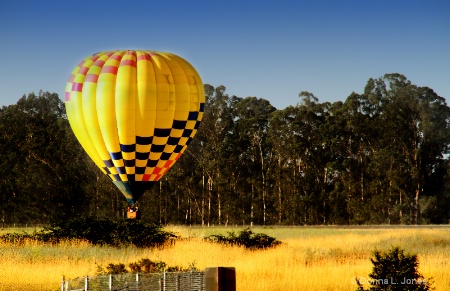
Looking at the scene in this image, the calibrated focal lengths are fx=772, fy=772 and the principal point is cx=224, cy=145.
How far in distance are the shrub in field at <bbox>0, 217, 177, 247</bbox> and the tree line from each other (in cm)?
2915

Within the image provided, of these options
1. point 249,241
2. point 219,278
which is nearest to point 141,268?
point 219,278

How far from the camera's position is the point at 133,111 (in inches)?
1270

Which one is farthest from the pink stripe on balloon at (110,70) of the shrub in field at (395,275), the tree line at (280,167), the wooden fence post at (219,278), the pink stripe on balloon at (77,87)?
the tree line at (280,167)

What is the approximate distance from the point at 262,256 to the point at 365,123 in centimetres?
4866

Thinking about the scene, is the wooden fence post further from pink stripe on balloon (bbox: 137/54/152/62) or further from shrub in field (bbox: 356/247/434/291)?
pink stripe on balloon (bbox: 137/54/152/62)

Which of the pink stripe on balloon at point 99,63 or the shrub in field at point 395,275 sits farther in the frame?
the pink stripe on balloon at point 99,63

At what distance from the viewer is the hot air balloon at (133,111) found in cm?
3225

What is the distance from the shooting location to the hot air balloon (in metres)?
32.2

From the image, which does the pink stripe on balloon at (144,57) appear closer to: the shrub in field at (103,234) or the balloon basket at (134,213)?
the balloon basket at (134,213)

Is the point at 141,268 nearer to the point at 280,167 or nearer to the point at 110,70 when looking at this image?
the point at 110,70

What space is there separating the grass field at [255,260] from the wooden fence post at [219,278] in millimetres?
10838

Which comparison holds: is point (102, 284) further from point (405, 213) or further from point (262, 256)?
point (405, 213)

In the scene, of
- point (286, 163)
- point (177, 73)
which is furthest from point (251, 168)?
point (177, 73)

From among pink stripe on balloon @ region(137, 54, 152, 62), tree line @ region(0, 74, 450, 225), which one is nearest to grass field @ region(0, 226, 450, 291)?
pink stripe on balloon @ region(137, 54, 152, 62)
